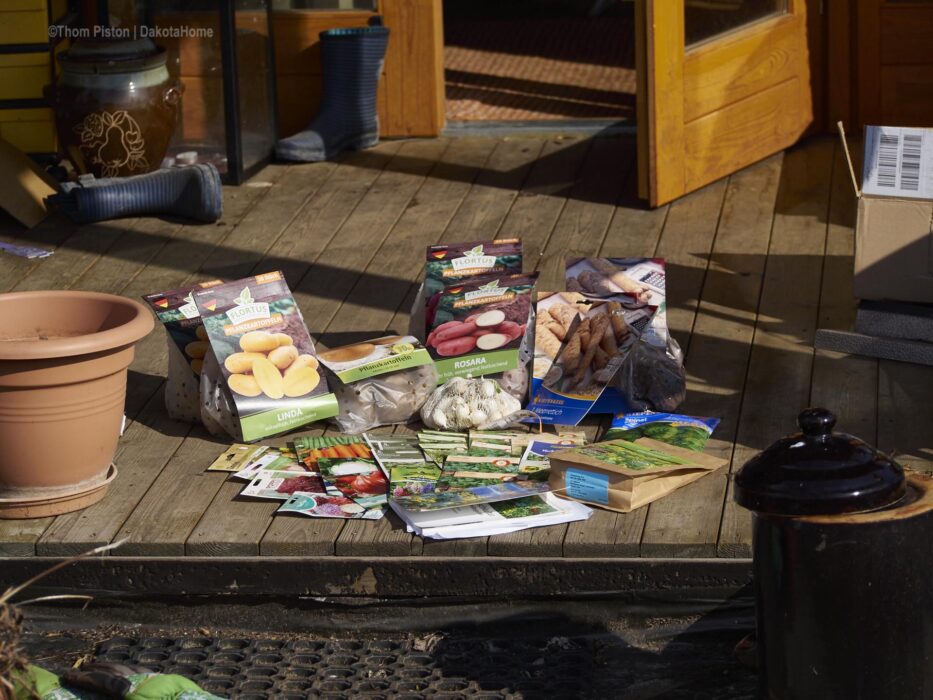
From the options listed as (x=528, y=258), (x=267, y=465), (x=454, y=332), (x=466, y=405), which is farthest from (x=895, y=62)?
(x=267, y=465)

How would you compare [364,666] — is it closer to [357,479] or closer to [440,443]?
[357,479]

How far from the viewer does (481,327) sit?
3.76 m

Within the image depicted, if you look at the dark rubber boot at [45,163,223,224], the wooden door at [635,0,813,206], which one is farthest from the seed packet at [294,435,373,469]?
the wooden door at [635,0,813,206]

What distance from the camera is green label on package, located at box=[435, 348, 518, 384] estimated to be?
12.2 ft

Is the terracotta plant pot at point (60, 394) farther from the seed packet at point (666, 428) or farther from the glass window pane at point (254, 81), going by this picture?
the glass window pane at point (254, 81)

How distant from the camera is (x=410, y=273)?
4.76m

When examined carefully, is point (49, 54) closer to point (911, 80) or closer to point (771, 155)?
point (771, 155)

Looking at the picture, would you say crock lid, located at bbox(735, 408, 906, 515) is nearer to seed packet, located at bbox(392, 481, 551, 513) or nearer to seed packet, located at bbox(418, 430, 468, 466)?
seed packet, located at bbox(392, 481, 551, 513)

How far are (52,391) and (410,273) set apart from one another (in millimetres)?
1825

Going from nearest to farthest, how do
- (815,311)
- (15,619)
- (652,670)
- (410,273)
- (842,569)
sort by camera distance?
(15,619), (842,569), (652,670), (815,311), (410,273)

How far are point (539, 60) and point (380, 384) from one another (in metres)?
4.65

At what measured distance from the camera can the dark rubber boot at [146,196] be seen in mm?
5348

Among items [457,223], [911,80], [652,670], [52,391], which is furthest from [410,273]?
[911,80]

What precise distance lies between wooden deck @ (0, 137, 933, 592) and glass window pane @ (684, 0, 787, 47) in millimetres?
611
